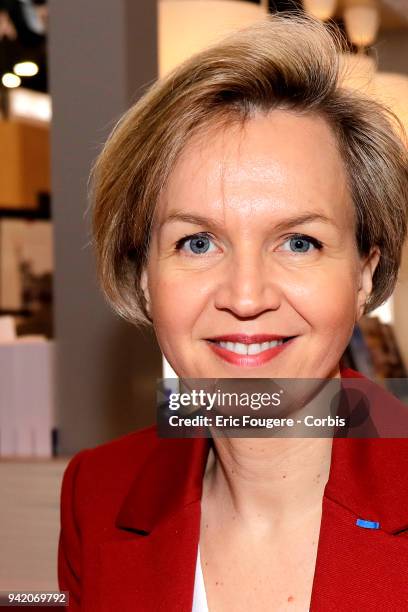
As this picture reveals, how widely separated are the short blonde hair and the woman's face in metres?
0.03

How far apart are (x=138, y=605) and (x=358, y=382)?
39cm

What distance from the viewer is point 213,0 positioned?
1863 mm

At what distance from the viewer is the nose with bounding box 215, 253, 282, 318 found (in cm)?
98

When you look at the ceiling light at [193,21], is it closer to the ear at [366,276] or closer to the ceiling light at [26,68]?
the ear at [366,276]

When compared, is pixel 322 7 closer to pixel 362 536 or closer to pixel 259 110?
pixel 259 110

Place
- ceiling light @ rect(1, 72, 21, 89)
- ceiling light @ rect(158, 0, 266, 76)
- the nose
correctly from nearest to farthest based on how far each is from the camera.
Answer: the nose, ceiling light @ rect(158, 0, 266, 76), ceiling light @ rect(1, 72, 21, 89)

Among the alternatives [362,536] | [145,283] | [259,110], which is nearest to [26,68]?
[145,283]

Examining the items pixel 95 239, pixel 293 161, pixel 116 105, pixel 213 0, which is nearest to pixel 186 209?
pixel 293 161

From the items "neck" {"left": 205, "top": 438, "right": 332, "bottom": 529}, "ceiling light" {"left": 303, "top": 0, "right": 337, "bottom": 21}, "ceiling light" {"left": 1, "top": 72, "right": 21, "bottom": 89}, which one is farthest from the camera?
"ceiling light" {"left": 1, "top": 72, "right": 21, "bottom": 89}

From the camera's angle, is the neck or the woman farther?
the neck

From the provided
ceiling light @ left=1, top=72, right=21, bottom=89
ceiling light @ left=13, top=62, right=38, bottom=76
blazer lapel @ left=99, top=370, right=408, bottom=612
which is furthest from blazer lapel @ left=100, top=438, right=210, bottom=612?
ceiling light @ left=13, top=62, right=38, bottom=76

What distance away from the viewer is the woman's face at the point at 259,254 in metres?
0.99

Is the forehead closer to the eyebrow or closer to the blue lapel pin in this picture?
the eyebrow

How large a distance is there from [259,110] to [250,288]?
0.22 m
